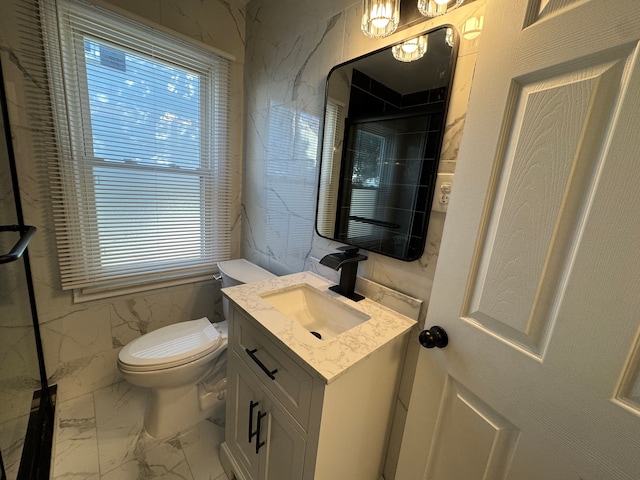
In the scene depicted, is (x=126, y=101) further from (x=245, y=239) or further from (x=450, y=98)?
(x=450, y=98)

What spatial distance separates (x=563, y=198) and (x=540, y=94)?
0.74ft

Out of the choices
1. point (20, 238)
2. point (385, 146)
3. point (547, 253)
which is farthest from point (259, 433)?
point (20, 238)

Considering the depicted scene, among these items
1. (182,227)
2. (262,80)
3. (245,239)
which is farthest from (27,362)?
(262,80)

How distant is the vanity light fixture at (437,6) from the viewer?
0.77 metres

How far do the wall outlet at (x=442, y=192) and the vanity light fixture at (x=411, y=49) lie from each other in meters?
0.44

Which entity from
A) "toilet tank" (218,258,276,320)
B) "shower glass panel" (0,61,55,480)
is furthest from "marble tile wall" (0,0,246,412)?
"toilet tank" (218,258,276,320)

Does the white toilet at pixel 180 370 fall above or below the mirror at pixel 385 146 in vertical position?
below

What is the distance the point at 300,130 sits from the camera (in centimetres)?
140

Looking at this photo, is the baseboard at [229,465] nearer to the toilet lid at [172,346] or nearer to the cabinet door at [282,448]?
the cabinet door at [282,448]

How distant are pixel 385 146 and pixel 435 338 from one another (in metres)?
0.73

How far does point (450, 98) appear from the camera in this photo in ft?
2.76

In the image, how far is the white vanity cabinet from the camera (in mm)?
743

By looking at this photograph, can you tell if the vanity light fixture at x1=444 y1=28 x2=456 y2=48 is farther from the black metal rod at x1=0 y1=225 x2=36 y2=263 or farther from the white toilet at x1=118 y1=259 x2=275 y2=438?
the black metal rod at x1=0 y1=225 x2=36 y2=263

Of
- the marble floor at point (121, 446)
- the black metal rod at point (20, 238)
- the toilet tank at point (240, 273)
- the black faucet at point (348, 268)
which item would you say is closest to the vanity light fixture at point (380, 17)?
the black faucet at point (348, 268)
